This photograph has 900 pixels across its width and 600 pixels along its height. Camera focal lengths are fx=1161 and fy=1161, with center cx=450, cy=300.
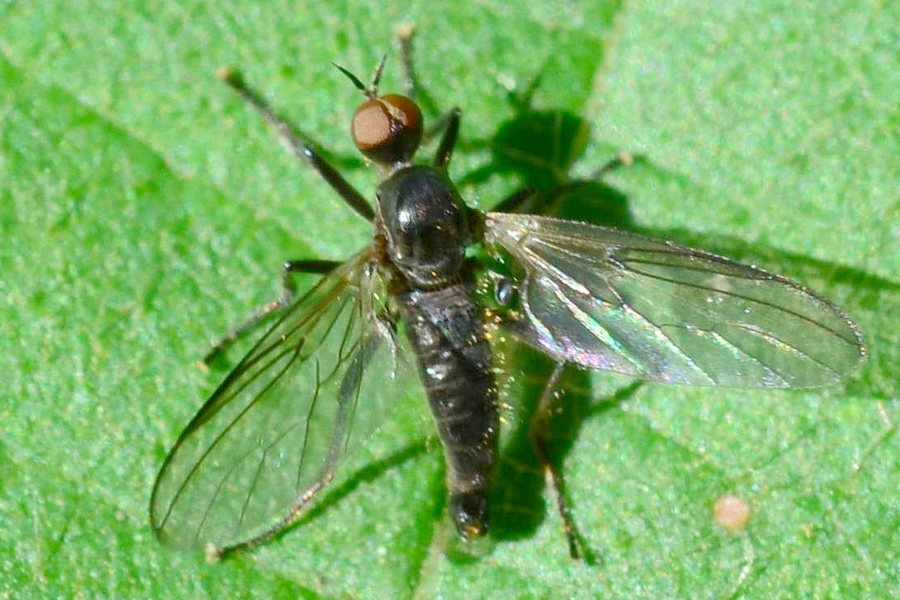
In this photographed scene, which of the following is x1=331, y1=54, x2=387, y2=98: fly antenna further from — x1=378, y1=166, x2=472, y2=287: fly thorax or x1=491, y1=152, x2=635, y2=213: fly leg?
x1=491, y1=152, x2=635, y2=213: fly leg

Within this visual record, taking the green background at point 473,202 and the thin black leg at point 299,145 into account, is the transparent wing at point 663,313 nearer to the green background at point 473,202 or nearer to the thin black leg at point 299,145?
the green background at point 473,202

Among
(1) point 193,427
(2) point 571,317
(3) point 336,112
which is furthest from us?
(3) point 336,112

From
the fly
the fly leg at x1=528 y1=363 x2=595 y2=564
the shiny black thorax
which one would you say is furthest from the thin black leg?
the fly leg at x1=528 y1=363 x2=595 y2=564

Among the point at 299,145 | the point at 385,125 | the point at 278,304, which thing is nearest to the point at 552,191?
the point at 385,125

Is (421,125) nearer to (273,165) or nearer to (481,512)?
(273,165)

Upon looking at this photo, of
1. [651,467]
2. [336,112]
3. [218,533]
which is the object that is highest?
[336,112]

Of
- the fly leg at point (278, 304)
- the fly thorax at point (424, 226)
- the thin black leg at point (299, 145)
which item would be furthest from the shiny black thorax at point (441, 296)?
the fly leg at point (278, 304)

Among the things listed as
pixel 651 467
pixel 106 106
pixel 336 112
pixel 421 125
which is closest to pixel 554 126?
pixel 421 125
